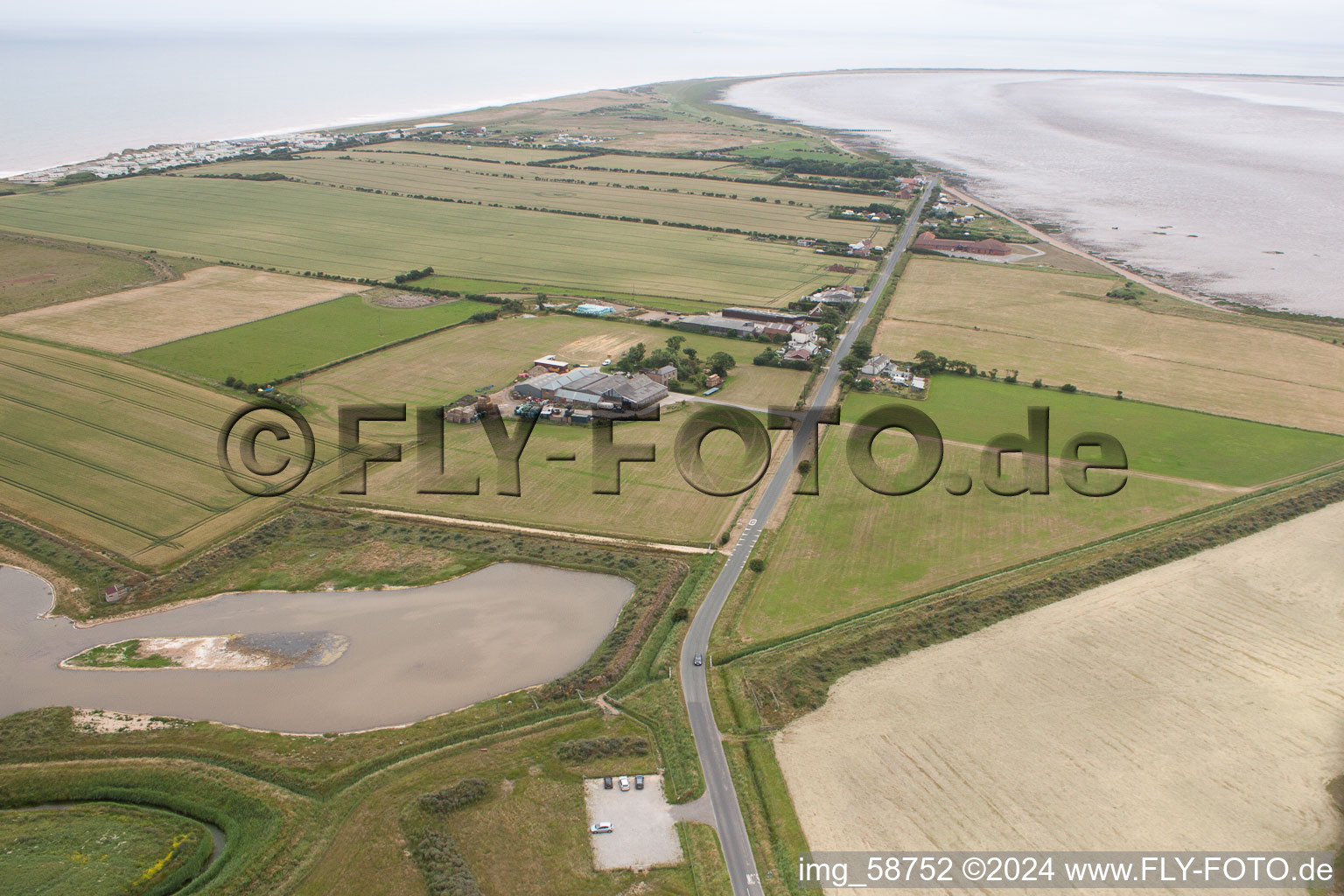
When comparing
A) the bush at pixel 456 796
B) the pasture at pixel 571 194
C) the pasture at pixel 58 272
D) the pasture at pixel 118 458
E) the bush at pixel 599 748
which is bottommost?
the bush at pixel 456 796

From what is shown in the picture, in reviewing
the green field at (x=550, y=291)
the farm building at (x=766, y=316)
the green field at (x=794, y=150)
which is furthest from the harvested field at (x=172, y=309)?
the green field at (x=794, y=150)

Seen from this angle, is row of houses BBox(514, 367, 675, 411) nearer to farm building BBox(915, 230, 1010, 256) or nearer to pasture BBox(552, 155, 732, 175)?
farm building BBox(915, 230, 1010, 256)

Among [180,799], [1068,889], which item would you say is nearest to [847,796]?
[1068,889]

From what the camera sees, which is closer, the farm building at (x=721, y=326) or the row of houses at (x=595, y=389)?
the row of houses at (x=595, y=389)

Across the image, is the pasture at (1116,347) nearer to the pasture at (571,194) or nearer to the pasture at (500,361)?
the pasture at (500,361)

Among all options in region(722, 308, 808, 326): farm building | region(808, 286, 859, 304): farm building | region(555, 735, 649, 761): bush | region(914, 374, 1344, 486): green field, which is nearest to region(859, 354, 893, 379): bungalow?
region(914, 374, 1344, 486): green field

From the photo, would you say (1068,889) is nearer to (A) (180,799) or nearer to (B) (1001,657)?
(B) (1001,657)
